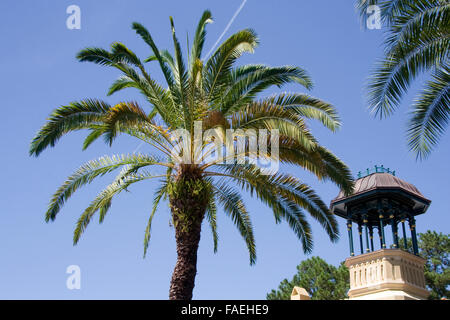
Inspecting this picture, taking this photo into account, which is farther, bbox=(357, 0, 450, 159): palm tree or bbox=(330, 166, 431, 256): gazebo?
bbox=(330, 166, 431, 256): gazebo

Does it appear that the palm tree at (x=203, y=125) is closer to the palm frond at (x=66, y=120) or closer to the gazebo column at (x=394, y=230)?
the palm frond at (x=66, y=120)

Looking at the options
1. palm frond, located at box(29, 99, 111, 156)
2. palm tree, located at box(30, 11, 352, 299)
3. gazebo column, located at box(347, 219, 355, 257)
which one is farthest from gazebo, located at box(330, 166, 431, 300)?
palm frond, located at box(29, 99, 111, 156)

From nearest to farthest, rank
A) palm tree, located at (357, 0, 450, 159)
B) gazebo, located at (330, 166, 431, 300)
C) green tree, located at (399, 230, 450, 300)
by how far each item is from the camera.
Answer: palm tree, located at (357, 0, 450, 159) < gazebo, located at (330, 166, 431, 300) < green tree, located at (399, 230, 450, 300)

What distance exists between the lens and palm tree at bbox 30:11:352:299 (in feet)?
41.0

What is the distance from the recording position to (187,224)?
12.6 metres

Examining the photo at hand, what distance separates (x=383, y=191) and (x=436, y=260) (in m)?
18.0

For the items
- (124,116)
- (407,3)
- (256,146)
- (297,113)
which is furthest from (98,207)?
(407,3)

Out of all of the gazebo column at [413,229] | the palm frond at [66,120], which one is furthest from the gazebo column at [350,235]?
the palm frond at [66,120]

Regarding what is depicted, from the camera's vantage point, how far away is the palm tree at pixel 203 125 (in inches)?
492

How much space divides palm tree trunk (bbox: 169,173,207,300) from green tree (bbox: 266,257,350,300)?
24.5m

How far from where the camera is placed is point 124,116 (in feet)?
41.0

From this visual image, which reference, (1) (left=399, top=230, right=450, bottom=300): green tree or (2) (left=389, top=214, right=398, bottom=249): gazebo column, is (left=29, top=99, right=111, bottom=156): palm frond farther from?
(1) (left=399, top=230, right=450, bottom=300): green tree

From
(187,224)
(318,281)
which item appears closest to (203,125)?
(187,224)

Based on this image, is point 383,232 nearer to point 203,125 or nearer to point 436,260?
point 203,125
